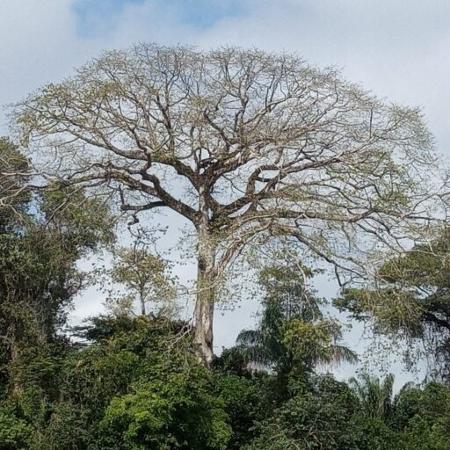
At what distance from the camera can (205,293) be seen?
14.4 m

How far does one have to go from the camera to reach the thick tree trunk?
14328mm

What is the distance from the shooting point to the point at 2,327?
17.0 meters

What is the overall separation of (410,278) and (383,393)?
3106mm

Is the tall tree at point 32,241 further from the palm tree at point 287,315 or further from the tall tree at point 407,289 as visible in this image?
the tall tree at point 407,289

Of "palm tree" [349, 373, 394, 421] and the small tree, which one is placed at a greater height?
the small tree

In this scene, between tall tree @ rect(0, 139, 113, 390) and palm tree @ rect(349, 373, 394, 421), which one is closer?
tall tree @ rect(0, 139, 113, 390)

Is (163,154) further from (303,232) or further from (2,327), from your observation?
(2,327)

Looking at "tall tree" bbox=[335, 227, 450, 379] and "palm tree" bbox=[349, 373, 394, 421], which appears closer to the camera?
"tall tree" bbox=[335, 227, 450, 379]

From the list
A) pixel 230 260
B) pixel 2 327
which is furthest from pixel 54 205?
pixel 230 260

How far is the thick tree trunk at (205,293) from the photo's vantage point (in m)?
14.3

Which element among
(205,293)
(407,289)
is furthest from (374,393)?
(205,293)

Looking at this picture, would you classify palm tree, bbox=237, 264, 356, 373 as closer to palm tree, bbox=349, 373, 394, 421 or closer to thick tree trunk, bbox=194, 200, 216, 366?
thick tree trunk, bbox=194, 200, 216, 366

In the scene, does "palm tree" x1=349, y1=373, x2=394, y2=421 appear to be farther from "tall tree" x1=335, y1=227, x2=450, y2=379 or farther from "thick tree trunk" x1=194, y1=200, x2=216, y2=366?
"thick tree trunk" x1=194, y1=200, x2=216, y2=366

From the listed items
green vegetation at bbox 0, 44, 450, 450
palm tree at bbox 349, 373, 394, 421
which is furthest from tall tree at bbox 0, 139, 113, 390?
palm tree at bbox 349, 373, 394, 421
